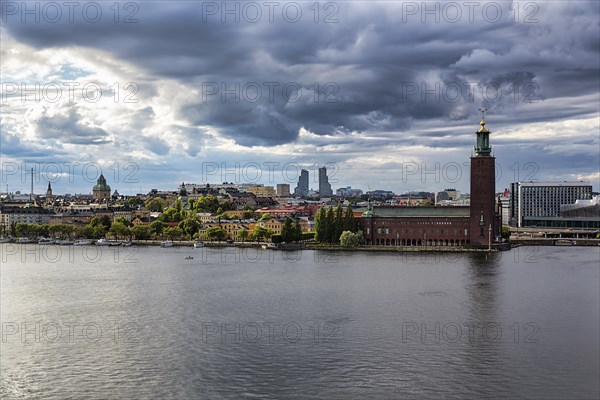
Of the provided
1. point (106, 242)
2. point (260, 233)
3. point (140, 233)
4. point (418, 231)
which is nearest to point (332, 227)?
point (418, 231)

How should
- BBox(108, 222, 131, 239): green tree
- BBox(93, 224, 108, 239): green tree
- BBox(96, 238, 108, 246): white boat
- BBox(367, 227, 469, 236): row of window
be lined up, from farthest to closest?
BBox(93, 224, 108, 239): green tree, BBox(108, 222, 131, 239): green tree, BBox(96, 238, 108, 246): white boat, BBox(367, 227, 469, 236): row of window

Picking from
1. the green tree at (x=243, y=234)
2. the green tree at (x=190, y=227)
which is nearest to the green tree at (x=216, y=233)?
the green tree at (x=243, y=234)

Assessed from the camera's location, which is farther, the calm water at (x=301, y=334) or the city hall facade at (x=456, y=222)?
the city hall facade at (x=456, y=222)

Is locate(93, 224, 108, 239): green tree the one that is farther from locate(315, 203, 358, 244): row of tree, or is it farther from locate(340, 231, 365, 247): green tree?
locate(340, 231, 365, 247): green tree

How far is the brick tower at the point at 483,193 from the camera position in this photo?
1428 inches

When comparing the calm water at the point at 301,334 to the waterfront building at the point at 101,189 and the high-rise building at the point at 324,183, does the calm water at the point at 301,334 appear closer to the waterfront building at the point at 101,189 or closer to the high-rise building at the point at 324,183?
the waterfront building at the point at 101,189

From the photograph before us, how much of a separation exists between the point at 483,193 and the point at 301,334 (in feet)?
83.5

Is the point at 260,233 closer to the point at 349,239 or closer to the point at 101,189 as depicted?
the point at 349,239

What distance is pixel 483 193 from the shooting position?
36625 mm

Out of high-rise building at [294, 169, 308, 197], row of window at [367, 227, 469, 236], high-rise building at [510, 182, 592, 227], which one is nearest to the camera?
row of window at [367, 227, 469, 236]

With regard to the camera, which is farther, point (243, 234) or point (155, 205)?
point (155, 205)

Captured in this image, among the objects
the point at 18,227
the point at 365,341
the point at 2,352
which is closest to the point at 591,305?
the point at 365,341

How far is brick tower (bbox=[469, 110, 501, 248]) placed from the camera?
3628 centimetres

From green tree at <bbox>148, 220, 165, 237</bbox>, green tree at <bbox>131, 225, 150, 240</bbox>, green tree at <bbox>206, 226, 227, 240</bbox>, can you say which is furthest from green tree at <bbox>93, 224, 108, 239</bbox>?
green tree at <bbox>206, 226, 227, 240</bbox>
